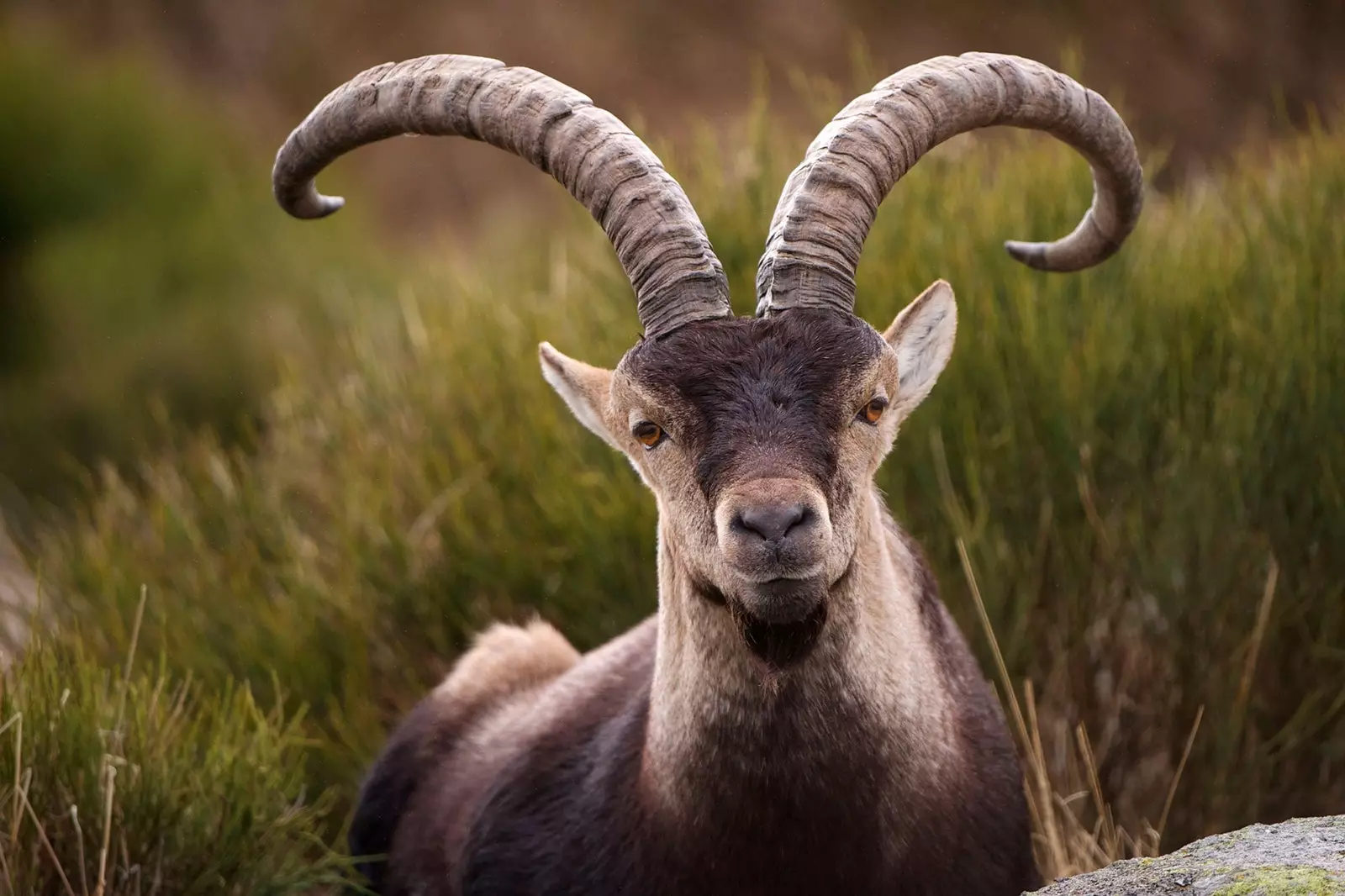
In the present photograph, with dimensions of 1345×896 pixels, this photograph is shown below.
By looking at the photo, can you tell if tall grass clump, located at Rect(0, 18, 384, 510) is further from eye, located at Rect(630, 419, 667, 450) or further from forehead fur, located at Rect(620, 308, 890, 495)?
forehead fur, located at Rect(620, 308, 890, 495)

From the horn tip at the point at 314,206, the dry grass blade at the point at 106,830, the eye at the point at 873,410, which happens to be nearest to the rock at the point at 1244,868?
the eye at the point at 873,410

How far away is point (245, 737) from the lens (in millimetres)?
5059

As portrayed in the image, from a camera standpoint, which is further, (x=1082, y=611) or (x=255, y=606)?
(x=255, y=606)

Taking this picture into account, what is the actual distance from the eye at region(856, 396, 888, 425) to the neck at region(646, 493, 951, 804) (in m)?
0.23

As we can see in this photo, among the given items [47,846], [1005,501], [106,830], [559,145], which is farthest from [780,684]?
[1005,501]

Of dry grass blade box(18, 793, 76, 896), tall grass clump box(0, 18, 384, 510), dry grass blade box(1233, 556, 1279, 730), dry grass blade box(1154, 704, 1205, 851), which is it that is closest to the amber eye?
dry grass blade box(1154, 704, 1205, 851)

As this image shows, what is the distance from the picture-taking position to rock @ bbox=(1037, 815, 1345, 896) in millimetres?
2875

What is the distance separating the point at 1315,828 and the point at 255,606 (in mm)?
4317

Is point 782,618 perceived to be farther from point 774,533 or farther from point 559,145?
point 559,145

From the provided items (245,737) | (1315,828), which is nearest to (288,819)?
(245,737)

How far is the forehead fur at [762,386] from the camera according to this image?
3355 mm

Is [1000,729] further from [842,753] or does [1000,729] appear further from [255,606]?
[255,606]

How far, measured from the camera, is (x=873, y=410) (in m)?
3.65

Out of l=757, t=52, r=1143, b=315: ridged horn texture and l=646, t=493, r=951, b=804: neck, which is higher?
l=757, t=52, r=1143, b=315: ridged horn texture
